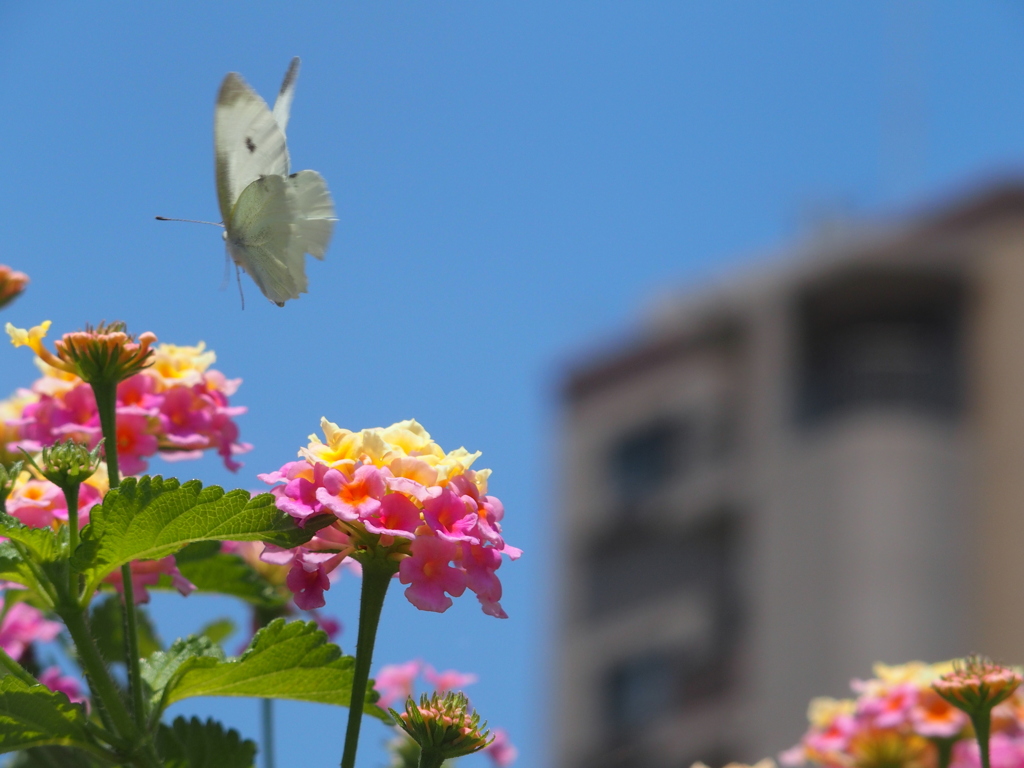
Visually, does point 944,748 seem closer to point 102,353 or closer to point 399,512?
point 399,512

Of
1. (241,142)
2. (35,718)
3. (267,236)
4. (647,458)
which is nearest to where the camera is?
(35,718)

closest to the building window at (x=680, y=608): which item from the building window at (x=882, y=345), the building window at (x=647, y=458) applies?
the building window at (x=647, y=458)

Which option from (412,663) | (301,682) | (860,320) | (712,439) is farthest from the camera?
(712,439)

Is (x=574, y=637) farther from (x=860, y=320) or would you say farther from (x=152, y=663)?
(x=152, y=663)

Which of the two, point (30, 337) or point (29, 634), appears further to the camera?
point (29, 634)

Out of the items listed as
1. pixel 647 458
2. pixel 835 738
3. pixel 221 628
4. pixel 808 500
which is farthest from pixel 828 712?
pixel 647 458

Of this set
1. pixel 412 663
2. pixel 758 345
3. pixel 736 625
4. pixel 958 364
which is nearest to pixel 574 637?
pixel 736 625

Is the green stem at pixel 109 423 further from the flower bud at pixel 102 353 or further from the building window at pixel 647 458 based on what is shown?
the building window at pixel 647 458
